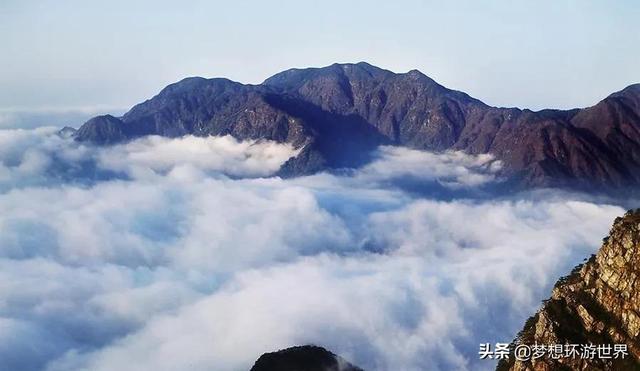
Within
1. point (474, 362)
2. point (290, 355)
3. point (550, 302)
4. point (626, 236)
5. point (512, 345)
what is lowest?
point (474, 362)

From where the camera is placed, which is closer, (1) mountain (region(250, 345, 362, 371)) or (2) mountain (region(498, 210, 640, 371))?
(2) mountain (region(498, 210, 640, 371))

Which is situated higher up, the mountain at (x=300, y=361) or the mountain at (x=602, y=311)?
the mountain at (x=602, y=311)

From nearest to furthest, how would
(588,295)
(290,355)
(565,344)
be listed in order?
(565,344), (588,295), (290,355)

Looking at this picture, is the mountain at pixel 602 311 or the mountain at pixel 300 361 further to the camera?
the mountain at pixel 300 361

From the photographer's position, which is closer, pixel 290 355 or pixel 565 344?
pixel 565 344

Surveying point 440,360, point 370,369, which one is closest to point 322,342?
point 370,369

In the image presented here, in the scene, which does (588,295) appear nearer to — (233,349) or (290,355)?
(290,355)
